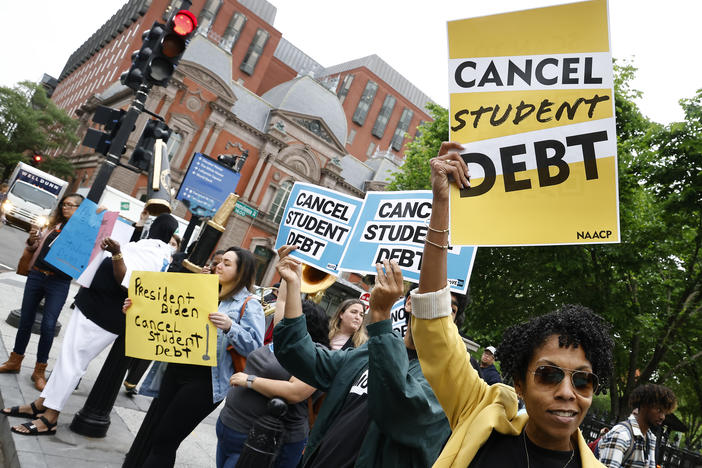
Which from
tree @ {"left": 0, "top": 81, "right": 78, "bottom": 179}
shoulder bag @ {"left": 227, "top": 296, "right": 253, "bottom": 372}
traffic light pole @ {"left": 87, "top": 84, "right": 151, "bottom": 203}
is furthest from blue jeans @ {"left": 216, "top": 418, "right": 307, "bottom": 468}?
tree @ {"left": 0, "top": 81, "right": 78, "bottom": 179}

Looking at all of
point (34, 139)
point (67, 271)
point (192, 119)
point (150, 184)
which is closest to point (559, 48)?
point (67, 271)

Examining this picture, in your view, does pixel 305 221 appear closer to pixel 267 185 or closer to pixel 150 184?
pixel 150 184

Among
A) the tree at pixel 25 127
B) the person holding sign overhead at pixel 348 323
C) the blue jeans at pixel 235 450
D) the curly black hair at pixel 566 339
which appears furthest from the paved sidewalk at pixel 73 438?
the tree at pixel 25 127

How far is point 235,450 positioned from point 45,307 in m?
2.96

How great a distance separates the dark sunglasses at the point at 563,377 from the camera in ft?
5.75

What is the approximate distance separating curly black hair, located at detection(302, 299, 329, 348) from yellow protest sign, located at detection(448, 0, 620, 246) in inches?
66.0

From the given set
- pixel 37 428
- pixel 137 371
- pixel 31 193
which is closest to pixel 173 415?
pixel 37 428

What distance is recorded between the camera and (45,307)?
5.16 meters

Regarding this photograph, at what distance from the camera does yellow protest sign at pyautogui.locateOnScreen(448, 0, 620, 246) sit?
2.29 metres

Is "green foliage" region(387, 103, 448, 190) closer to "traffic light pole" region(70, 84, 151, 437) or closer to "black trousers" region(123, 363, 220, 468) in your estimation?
"traffic light pole" region(70, 84, 151, 437)

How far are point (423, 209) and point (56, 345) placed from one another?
212 inches

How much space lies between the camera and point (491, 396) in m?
1.93

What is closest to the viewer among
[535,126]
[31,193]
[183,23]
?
[535,126]

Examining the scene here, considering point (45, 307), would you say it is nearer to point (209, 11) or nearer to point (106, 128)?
point (106, 128)
